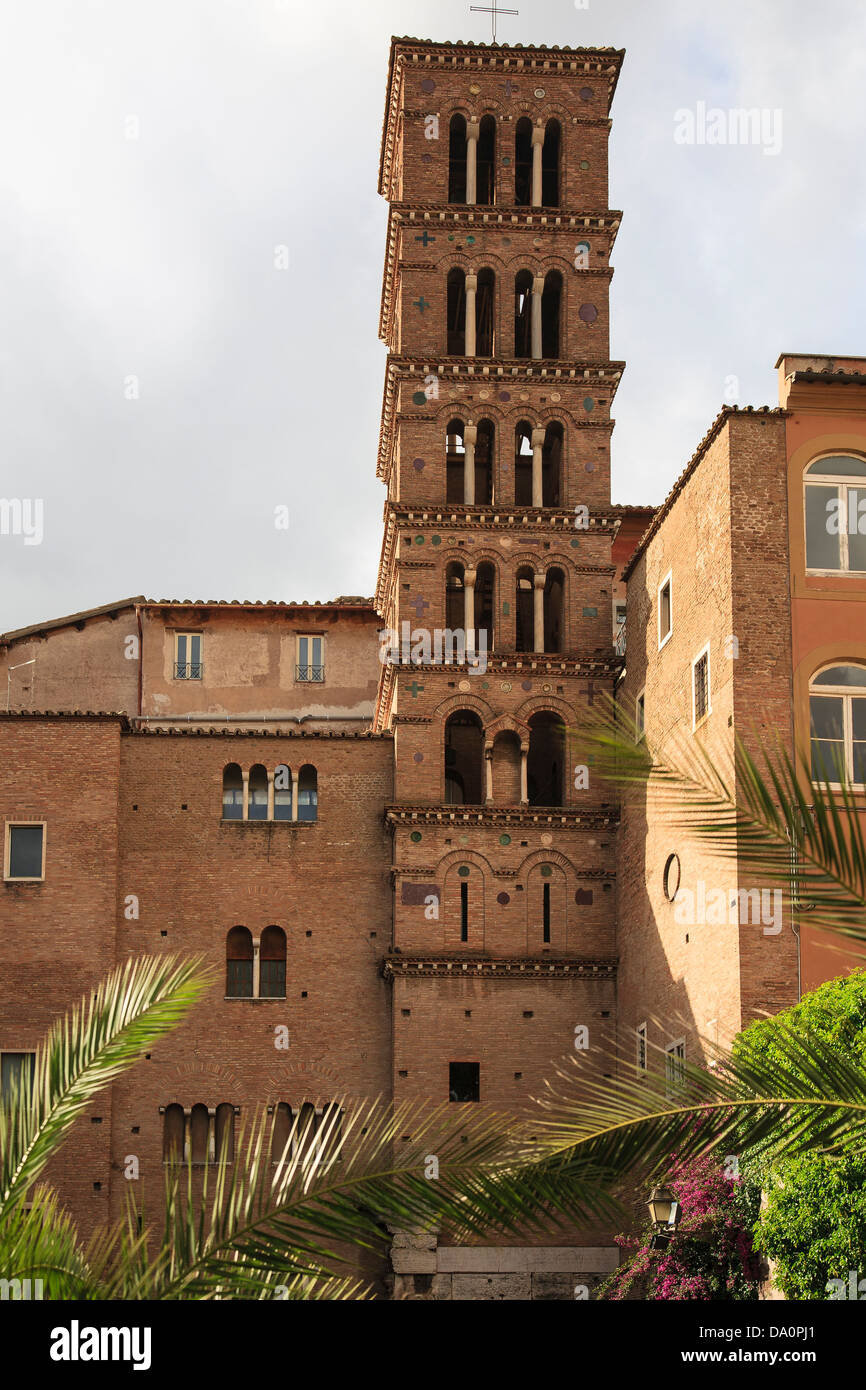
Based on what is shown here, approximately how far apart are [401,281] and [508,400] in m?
3.17

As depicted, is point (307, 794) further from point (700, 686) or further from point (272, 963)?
point (700, 686)

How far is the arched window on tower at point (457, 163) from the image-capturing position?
3859 cm

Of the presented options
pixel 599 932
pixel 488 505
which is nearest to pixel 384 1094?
pixel 599 932

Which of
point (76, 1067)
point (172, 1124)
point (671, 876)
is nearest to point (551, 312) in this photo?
point (671, 876)

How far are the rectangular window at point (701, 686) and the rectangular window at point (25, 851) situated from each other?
40.7 feet

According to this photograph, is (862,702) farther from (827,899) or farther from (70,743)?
(827,899)

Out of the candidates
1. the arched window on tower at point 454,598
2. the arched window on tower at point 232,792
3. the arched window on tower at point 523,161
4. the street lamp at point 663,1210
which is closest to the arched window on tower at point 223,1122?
the arched window on tower at point 232,792

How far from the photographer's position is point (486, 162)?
39000 mm

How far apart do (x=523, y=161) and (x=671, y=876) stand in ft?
52.6

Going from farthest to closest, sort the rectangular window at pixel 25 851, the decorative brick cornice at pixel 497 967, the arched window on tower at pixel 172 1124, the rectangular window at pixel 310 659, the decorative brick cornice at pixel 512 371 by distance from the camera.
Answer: the rectangular window at pixel 310 659 < the decorative brick cornice at pixel 512 371 < the rectangular window at pixel 25 851 < the decorative brick cornice at pixel 497 967 < the arched window on tower at pixel 172 1124

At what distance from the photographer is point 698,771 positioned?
9.15m

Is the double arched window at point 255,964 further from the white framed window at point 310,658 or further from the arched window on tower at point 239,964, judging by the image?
the white framed window at point 310,658

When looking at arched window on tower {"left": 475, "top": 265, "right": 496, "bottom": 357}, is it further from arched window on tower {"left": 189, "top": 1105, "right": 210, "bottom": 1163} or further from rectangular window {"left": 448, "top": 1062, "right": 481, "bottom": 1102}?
arched window on tower {"left": 189, "top": 1105, "right": 210, "bottom": 1163}

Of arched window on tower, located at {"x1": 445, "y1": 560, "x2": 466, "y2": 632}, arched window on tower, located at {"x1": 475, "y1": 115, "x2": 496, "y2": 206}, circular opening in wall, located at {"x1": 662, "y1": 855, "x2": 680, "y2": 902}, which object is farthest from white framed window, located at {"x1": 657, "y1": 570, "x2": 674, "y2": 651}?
arched window on tower, located at {"x1": 475, "y1": 115, "x2": 496, "y2": 206}
